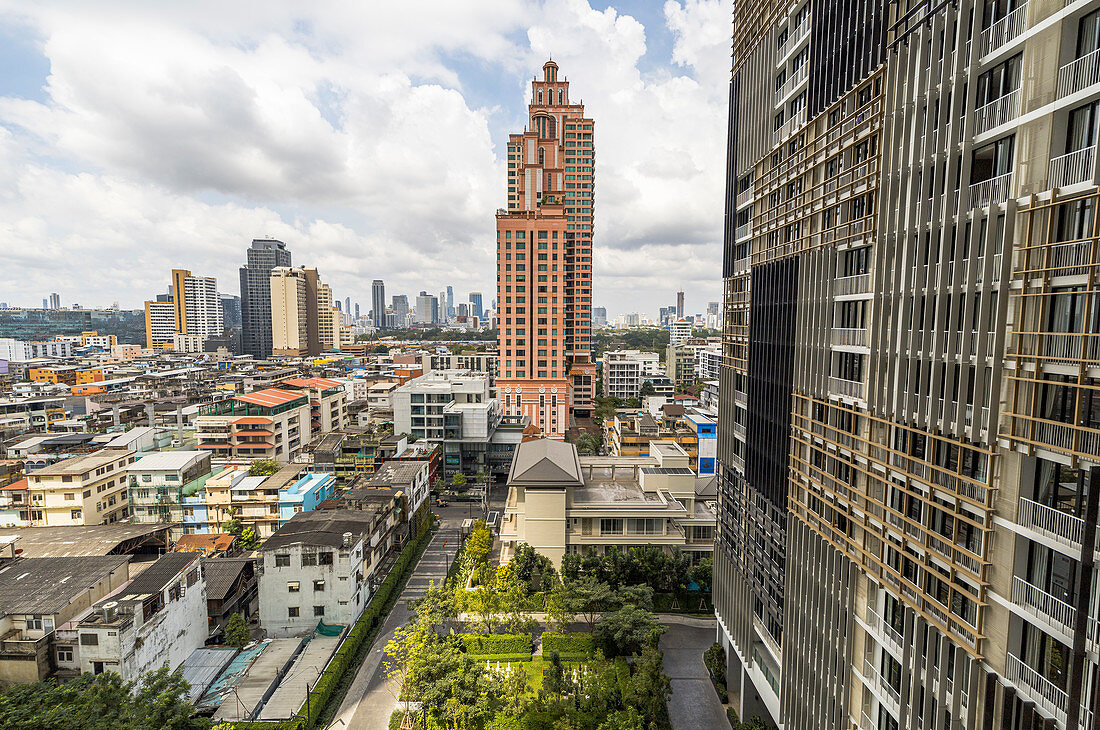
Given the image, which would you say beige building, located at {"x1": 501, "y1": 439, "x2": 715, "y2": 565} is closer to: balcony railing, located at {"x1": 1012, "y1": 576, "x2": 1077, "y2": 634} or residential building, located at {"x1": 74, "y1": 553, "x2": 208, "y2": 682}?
residential building, located at {"x1": 74, "y1": 553, "x2": 208, "y2": 682}

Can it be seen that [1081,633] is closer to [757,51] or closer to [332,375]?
[757,51]

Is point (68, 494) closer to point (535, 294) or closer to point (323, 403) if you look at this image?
point (323, 403)

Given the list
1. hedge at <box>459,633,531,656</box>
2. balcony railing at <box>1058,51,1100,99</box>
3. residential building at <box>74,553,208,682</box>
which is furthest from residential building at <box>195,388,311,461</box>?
balcony railing at <box>1058,51,1100,99</box>

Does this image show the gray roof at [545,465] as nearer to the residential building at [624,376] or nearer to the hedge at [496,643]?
the hedge at [496,643]

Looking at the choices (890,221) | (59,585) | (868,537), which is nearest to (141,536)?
(59,585)

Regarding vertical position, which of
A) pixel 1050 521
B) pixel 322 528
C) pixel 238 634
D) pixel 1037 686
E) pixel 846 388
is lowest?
pixel 238 634

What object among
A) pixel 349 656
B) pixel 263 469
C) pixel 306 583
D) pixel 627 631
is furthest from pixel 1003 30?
pixel 263 469
